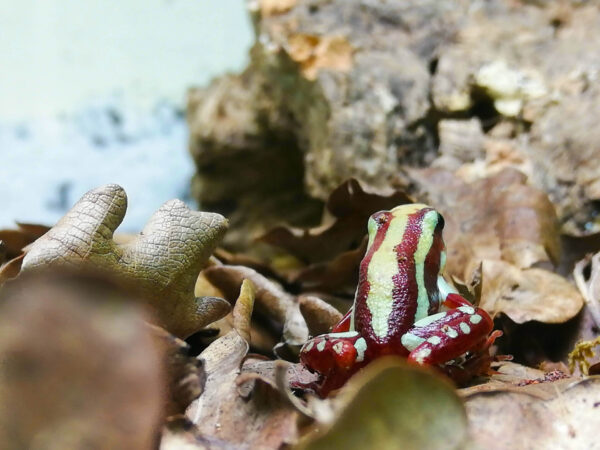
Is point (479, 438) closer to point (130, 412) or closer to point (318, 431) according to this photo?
point (318, 431)

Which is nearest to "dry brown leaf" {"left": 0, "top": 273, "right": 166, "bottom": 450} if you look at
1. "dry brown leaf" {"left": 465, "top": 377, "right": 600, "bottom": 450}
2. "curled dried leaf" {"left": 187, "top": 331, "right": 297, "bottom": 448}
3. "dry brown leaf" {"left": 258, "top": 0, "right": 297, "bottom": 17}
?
"curled dried leaf" {"left": 187, "top": 331, "right": 297, "bottom": 448}

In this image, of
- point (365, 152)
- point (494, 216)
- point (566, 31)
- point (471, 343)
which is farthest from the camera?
point (566, 31)

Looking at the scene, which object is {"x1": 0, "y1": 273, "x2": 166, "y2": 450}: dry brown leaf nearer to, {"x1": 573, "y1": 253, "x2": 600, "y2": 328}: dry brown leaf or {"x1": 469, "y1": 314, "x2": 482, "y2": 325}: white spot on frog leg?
{"x1": 469, "y1": 314, "x2": 482, "y2": 325}: white spot on frog leg

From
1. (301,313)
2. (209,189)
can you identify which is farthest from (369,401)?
(209,189)

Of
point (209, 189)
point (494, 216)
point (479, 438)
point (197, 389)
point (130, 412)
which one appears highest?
point (130, 412)

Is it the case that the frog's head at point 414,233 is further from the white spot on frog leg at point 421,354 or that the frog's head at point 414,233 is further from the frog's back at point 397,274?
the white spot on frog leg at point 421,354

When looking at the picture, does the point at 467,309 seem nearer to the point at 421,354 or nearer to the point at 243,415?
the point at 421,354

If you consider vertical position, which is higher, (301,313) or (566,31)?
(566,31)

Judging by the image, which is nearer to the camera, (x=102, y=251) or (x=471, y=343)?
(x=102, y=251)
